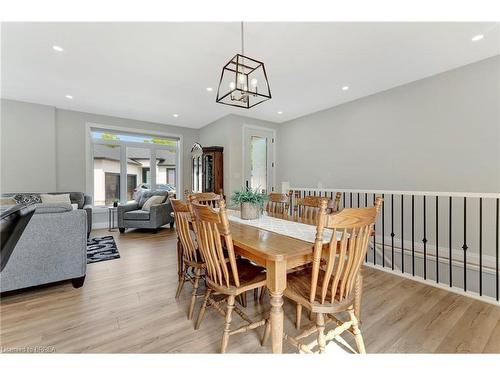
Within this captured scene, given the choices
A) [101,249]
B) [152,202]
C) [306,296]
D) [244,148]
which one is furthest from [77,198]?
[306,296]

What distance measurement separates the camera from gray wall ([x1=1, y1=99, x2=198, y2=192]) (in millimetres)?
→ 4318

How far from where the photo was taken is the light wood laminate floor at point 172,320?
60.1 inches

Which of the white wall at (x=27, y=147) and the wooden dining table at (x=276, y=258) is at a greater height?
the white wall at (x=27, y=147)

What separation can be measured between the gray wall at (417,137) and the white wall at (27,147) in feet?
18.1

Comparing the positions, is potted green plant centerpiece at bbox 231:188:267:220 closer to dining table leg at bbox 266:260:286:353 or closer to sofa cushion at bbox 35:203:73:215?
dining table leg at bbox 266:260:286:353

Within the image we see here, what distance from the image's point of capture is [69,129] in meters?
4.91

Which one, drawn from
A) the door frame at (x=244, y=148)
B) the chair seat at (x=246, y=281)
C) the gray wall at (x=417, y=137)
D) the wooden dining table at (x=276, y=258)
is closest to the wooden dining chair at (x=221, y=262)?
the chair seat at (x=246, y=281)

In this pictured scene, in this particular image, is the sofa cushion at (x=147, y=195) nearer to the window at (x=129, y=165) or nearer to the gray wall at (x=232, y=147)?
the window at (x=129, y=165)

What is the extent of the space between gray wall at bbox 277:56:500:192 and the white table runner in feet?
8.80

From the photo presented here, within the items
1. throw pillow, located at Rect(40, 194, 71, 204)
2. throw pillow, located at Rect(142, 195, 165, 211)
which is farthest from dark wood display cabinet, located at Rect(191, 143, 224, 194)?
throw pillow, located at Rect(40, 194, 71, 204)

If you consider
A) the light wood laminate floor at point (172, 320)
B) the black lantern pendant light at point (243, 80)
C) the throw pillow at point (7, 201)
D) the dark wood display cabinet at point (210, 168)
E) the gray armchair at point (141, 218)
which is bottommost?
the light wood laminate floor at point (172, 320)

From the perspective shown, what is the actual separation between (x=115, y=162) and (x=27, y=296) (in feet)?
13.2

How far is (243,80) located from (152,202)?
3837 millimetres
